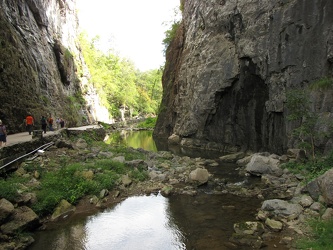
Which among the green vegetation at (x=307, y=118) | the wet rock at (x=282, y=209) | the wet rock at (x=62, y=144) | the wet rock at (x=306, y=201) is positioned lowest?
the wet rock at (x=282, y=209)

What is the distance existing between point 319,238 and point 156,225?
5.55 metres

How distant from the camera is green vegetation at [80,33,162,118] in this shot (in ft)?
202

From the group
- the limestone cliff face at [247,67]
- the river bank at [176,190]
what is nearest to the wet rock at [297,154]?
the river bank at [176,190]

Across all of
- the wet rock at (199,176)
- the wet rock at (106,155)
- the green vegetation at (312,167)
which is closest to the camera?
the green vegetation at (312,167)

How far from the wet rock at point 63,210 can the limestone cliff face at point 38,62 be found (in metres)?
12.4

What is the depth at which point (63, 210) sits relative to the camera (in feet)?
39.3

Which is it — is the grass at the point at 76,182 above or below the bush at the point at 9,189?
below

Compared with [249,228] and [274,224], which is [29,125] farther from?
[274,224]

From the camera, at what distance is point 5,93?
21.7m

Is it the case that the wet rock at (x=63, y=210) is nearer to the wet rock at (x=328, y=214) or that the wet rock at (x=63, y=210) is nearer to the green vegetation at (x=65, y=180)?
the green vegetation at (x=65, y=180)

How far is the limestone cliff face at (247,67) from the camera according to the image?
18.9 m

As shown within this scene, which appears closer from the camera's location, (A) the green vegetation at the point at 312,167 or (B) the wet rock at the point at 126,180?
(A) the green vegetation at the point at 312,167

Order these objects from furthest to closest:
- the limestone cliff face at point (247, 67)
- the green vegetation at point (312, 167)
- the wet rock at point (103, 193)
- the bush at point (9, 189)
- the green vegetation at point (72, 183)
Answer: the limestone cliff face at point (247, 67)
the green vegetation at point (312, 167)
the wet rock at point (103, 193)
the green vegetation at point (72, 183)
the bush at point (9, 189)

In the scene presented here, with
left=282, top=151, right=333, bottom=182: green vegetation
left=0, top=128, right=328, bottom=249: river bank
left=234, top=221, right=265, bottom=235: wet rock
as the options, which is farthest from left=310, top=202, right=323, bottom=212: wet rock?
left=282, top=151, right=333, bottom=182: green vegetation
